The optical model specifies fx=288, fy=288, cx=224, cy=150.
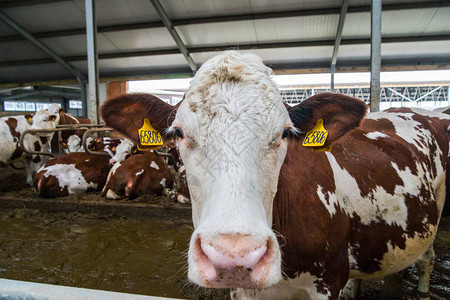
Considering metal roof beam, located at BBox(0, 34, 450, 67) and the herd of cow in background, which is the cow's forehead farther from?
metal roof beam, located at BBox(0, 34, 450, 67)

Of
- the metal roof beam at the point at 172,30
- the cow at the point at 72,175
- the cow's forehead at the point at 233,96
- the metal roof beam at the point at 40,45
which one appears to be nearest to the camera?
the cow's forehead at the point at 233,96

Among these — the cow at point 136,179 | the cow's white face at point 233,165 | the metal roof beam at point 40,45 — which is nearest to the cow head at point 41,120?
the cow at point 136,179

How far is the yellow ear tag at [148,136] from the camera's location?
1.96 m

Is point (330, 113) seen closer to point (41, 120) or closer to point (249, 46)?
point (41, 120)

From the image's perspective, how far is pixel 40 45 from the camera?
37.3 feet

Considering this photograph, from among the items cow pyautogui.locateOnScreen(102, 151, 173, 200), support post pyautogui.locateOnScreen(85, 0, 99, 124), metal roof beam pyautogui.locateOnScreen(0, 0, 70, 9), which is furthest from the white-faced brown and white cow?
metal roof beam pyautogui.locateOnScreen(0, 0, 70, 9)

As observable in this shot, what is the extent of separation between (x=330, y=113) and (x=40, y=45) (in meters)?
13.0

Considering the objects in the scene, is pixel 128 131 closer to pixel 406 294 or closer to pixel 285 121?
pixel 285 121

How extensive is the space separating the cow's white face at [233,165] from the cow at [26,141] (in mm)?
7542

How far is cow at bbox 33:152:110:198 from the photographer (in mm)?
5434

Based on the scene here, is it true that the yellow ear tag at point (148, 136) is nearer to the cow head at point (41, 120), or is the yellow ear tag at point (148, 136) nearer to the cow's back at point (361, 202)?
the cow's back at point (361, 202)

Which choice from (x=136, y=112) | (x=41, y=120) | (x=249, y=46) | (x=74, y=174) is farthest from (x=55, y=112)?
(x=136, y=112)

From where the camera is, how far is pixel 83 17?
9.95 m

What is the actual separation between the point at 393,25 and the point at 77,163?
34.2ft
